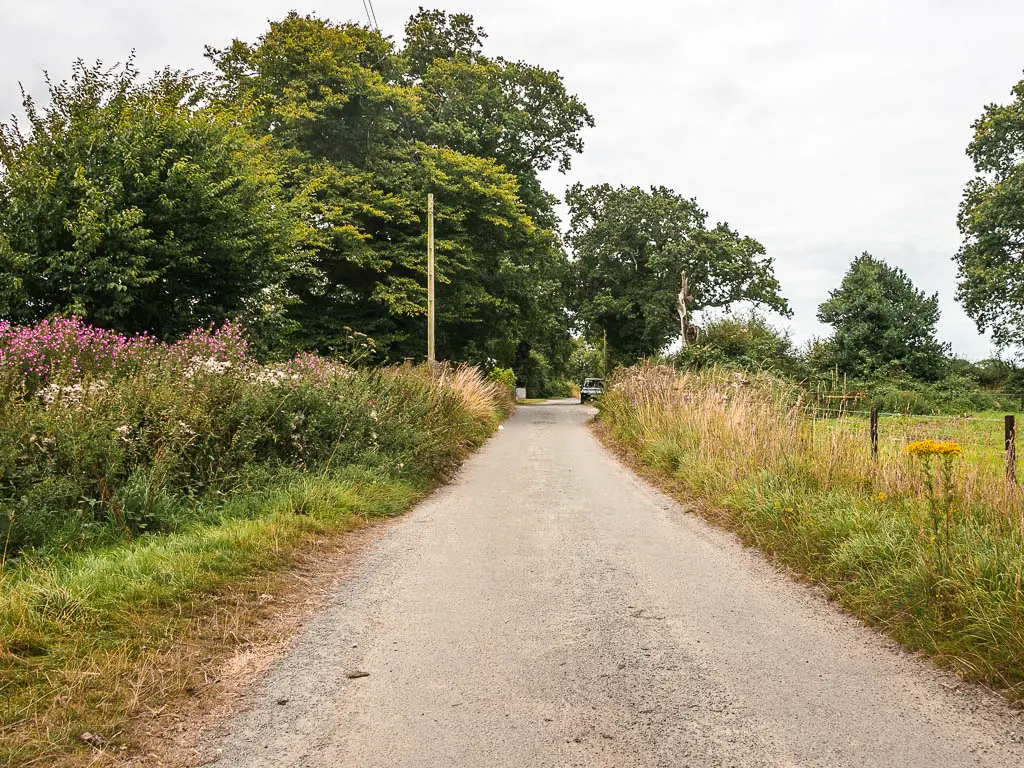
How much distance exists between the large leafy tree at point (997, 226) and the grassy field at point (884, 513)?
2005 cm

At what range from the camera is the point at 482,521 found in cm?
696

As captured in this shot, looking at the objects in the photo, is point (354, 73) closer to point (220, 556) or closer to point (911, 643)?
point (220, 556)

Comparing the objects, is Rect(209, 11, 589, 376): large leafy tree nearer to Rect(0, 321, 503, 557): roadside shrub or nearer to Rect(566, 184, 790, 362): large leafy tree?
Rect(566, 184, 790, 362): large leafy tree

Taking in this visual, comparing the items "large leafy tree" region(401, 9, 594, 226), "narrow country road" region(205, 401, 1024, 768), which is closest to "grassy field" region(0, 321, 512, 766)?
"narrow country road" region(205, 401, 1024, 768)

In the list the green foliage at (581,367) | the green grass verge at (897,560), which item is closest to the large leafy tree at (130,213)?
the green grass verge at (897,560)

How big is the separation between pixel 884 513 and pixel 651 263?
2674 centimetres

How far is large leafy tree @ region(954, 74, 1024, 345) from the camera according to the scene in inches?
914

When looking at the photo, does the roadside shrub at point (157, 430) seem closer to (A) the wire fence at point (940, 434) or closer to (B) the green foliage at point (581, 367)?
(A) the wire fence at point (940, 434)

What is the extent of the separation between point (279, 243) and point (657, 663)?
542 inches

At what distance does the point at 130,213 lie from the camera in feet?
35.2

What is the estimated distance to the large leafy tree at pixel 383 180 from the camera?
20.0 metres


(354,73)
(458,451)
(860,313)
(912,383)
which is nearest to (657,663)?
(458,451)

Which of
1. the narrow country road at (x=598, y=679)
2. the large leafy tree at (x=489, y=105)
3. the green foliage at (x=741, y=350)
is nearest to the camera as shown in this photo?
the narrow country road at (x=598, y=679)

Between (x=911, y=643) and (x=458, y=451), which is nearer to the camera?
(x=911, y=643)
